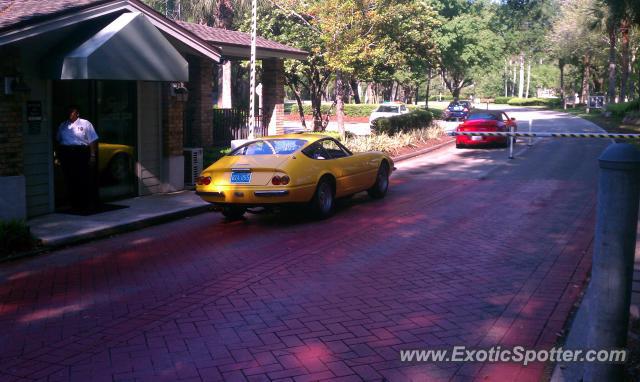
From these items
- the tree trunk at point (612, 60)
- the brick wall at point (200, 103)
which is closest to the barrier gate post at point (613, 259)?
the brick wall at point (200, 103)

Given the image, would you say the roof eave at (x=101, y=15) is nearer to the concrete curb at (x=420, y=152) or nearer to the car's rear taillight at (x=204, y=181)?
the car's rear taillight at (x=204, y=181)

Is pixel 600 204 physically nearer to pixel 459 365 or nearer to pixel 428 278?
pixel 459 365

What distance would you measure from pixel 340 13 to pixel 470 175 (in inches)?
369

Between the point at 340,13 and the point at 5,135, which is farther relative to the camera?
the point at 340,13

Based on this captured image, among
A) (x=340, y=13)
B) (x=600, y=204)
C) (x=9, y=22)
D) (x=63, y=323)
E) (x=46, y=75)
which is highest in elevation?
(x=340, y=13)

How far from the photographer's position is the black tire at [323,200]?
36.8ft

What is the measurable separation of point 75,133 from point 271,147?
334 cm

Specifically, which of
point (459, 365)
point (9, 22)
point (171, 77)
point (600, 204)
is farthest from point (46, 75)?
point (600, 204)

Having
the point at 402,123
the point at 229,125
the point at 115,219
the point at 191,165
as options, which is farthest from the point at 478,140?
the point at 115,219

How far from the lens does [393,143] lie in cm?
2334

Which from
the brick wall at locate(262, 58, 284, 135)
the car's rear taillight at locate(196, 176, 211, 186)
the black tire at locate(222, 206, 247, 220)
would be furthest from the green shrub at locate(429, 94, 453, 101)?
the car's rear taillight at locate(196, 176, 211, 186)

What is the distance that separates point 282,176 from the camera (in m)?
10.7

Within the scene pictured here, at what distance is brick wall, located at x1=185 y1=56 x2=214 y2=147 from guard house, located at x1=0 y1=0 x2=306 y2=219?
11.2 ft

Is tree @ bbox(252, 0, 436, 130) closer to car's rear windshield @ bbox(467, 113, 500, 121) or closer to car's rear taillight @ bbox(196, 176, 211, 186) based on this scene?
car's rear windshield @ bbox(467, 113, 500, 121)
